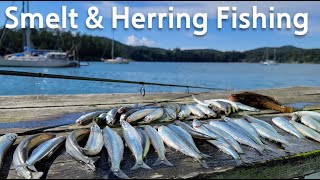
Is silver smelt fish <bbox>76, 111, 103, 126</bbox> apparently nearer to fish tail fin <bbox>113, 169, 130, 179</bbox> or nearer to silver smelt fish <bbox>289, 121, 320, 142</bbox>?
fish tail fin <bbox>113, 169, 130, 179</bbox>

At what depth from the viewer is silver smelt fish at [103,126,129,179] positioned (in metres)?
3.19

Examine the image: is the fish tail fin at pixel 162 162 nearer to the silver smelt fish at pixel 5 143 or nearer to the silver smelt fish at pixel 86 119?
the silver smelt fish at pixel 5 143

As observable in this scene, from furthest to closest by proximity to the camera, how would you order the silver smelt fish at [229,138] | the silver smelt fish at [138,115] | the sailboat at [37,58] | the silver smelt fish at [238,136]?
1. the sailboat at [37,58]
2. the silver smelt fish at [138,115]
3. the silver smelt fish at [238,136]
4. the silver smelt fish at [229,138]

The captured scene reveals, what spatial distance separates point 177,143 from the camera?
12.8 ft

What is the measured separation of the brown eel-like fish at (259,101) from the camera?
6.29 meters

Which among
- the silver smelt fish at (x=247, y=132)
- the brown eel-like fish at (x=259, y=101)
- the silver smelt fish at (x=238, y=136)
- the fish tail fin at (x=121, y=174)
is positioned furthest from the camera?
the brown eel-like fish at (x=259, y=101)

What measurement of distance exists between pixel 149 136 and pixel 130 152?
380 mm

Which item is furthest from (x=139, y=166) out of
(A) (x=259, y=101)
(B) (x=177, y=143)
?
(A) (x=259, y=101)

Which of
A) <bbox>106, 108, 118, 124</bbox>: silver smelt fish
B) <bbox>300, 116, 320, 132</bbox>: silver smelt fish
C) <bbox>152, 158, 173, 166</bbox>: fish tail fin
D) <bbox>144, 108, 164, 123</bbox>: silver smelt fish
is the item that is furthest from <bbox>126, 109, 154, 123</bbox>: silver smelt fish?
<bbox>300, 116, 320, 132</bbox>: silver smelt fish

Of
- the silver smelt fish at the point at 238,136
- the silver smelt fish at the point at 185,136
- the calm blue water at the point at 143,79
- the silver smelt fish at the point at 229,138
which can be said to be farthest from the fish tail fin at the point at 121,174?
the calm blue water at the point at 143,79

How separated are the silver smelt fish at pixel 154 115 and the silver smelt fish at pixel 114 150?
40.4 inches

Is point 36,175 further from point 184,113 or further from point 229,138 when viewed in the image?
point 184,113

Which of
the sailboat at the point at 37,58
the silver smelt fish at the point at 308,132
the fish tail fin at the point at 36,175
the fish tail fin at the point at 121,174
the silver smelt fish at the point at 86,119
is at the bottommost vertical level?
the fish tail fin at the point at 121,174

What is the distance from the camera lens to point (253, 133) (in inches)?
175
